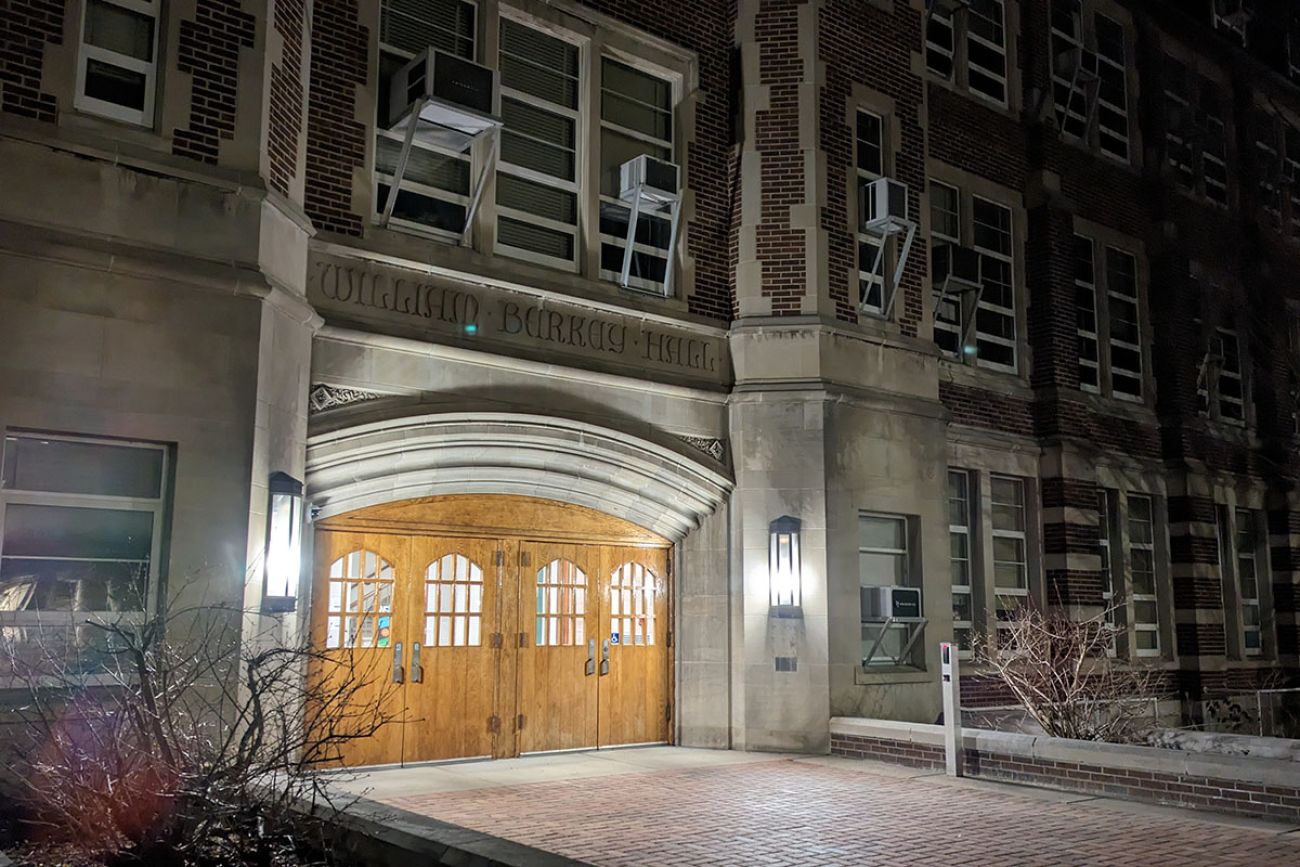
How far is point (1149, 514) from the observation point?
1902 centimetres

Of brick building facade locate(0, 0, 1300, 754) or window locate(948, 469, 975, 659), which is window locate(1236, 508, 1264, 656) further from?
window locate(948, 469, 975, 659)

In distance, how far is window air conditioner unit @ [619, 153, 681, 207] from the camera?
1283 cm

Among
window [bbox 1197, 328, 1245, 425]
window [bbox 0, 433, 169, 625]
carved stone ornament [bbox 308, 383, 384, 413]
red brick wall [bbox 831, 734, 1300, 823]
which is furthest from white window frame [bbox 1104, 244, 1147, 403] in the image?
window [bbox 0, 433, 169, 625]

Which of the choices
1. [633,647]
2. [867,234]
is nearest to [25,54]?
[633,647]

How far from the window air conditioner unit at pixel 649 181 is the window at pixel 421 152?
1864 millimetres

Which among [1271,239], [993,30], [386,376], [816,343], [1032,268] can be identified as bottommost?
[386,376]

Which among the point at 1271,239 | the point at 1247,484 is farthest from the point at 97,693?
the point at 1271,239

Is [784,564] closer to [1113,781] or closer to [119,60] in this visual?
[1113,781]

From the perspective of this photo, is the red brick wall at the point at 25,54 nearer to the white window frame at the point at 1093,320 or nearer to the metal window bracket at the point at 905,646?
the metal window bracket at the point at 905,646

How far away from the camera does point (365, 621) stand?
11203 millimetres

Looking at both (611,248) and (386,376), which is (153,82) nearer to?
(386,376)

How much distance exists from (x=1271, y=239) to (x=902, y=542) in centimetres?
1291

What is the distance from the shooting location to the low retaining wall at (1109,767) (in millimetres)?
9016

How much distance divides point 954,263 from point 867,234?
2533mm
